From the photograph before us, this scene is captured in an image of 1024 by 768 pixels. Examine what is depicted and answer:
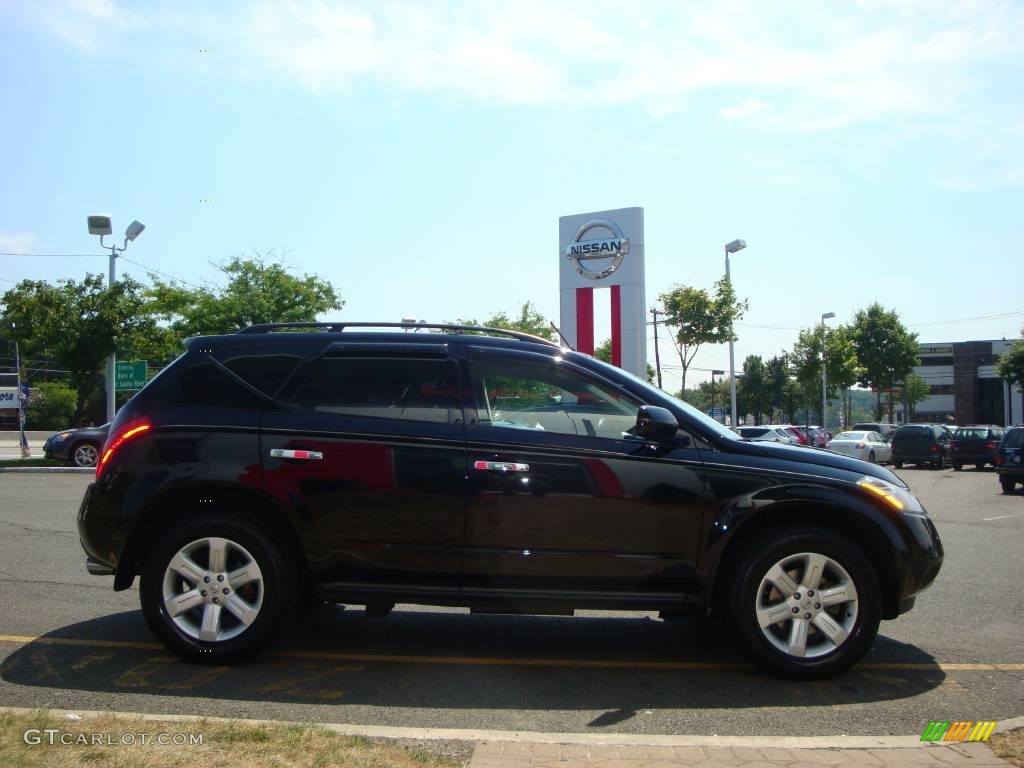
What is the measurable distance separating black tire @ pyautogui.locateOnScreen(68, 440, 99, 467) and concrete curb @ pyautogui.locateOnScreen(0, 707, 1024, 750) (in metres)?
20.8

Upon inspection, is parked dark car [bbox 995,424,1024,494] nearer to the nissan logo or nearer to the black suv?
the nissan logo

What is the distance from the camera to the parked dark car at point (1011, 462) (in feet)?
66.0

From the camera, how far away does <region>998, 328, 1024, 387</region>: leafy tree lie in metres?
48.4

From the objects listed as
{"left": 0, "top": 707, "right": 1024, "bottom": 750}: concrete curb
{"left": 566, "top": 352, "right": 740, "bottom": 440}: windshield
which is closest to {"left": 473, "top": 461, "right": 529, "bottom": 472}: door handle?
{"left": 566, "top": 352, "right": 740, "bottom": 440}: windshield

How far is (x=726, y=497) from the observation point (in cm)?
491

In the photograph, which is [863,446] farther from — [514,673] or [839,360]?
[514,673]

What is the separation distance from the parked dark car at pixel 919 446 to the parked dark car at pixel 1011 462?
473 inches

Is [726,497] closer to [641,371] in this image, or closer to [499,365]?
[499,365]

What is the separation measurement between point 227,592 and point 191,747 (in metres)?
1.39

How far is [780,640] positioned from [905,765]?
122 centimetres

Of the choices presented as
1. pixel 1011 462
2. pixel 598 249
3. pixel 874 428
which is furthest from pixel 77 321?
pixel 874 428

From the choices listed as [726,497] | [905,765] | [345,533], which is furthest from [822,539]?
[345,533]

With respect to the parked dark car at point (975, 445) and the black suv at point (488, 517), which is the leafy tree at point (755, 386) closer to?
the parked dark car at point (975, 445)

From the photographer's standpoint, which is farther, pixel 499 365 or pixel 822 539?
pixel 499 365
